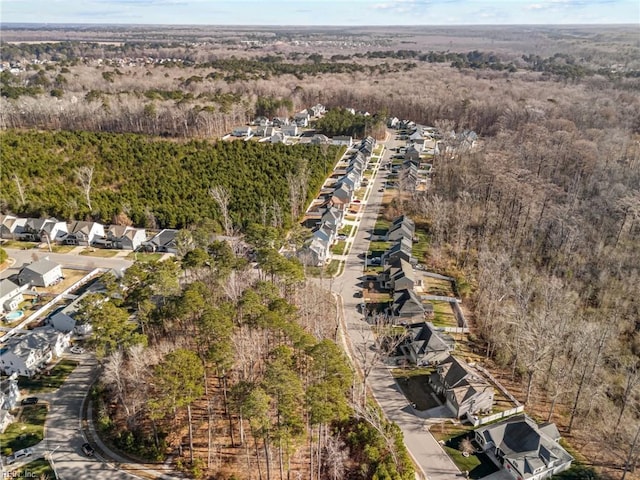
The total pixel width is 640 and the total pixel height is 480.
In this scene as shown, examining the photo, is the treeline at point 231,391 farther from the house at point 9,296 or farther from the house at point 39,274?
the house at point 39,274

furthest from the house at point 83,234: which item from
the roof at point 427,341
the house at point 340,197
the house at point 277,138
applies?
the house at point 277,138

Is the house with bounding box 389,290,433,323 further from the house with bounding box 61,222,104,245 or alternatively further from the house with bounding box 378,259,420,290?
the house with bounding box 61,222,104,245

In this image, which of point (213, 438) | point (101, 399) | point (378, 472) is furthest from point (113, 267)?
point (378, 472)

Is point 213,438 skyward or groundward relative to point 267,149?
groundward

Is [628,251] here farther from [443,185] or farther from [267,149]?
[267,149]

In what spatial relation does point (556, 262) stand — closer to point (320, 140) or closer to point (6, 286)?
point (320, 140)

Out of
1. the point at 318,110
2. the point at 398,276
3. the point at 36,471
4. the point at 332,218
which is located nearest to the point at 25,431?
the point at 36,471
